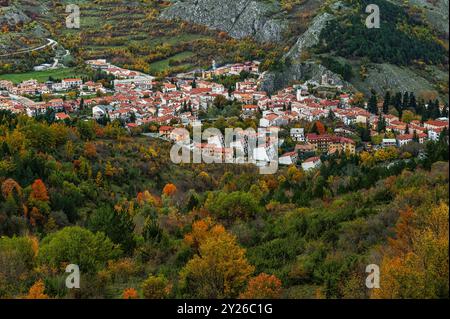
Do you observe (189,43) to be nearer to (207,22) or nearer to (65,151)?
(207,22)

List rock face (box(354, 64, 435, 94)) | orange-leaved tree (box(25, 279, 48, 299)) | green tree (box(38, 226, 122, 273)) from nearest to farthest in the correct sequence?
orange-leaved tree (box(25, 279, 48, 299)) → green tree (box(38, 226, 122, 273)) → rock face (box(354, 64, 435, 94))

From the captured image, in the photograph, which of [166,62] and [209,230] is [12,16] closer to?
[166,62]

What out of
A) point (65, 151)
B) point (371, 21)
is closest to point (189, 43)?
point (371, 21)

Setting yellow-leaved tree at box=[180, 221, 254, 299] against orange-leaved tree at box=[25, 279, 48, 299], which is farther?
yellow-leaved tree at box=[180, 221, 254, 299]

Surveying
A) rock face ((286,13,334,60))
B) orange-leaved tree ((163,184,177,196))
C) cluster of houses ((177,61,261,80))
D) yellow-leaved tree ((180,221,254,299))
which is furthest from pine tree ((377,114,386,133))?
yellow-leaved tree ((180,221,254,299))

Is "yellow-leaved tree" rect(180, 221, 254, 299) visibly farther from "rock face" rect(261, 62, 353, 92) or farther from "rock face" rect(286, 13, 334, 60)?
"rock face" rect(286, 13, 334, 60)

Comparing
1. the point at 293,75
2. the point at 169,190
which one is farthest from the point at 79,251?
the point at 293,75
